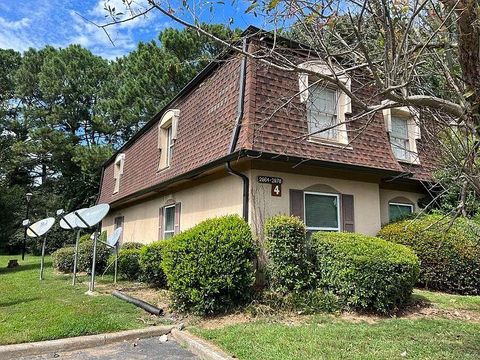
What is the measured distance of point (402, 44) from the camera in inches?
129

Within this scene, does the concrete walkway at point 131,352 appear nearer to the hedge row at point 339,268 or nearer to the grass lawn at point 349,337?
the grass lawn at point 349,337

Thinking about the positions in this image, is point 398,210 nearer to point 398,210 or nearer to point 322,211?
point 398,210

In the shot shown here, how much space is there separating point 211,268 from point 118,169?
13.3 metres

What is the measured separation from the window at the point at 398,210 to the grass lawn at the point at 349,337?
14.5 feet

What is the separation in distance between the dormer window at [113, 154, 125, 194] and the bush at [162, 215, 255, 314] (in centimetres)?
1158

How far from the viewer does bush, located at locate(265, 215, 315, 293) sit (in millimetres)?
7242

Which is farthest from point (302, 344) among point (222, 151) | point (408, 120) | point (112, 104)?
point (112, 104)

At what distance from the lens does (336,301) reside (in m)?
6.87

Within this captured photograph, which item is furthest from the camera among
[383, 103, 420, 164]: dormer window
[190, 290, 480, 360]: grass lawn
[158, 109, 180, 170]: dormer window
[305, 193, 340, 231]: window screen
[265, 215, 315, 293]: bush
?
[158, 109, 180, 170]: dormer window

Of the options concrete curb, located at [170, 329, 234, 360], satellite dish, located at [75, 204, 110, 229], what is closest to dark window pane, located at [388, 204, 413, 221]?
concrete curb, located at [170, 329, 234, 360]

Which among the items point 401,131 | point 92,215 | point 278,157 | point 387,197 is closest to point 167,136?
point 92,215

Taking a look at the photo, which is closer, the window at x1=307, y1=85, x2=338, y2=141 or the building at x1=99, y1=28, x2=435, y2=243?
the building at x1=99, y1=28, x2=435, y2=243

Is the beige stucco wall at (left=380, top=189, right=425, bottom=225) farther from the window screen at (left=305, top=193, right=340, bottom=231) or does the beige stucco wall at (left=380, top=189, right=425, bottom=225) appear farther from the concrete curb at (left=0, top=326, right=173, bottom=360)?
the concrete curb at (left=0, top=326, right=173, bottom=360)

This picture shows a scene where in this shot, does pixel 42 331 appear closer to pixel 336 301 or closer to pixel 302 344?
pixel 302 344
